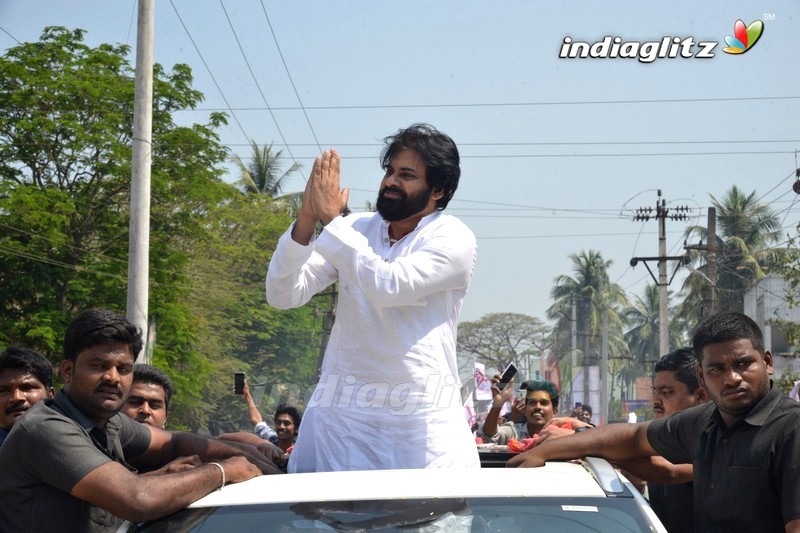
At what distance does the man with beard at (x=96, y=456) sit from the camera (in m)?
3.06

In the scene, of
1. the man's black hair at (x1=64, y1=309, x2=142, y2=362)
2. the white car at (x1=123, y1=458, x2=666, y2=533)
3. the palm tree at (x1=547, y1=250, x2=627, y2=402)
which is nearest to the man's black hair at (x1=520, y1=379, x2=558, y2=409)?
the man's black hair at (x1=64, y1=309, x2=142, y2=362)

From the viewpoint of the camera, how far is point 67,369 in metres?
3.64

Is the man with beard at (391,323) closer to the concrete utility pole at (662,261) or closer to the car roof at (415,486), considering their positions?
A: the car roof at (415,486)

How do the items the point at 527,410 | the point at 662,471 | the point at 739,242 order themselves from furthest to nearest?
the point at 739,242
the point at 527,410
the point at 662,471

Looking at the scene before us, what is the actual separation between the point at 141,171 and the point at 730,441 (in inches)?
526

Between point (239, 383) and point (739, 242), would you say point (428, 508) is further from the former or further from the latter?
point (739, 242)

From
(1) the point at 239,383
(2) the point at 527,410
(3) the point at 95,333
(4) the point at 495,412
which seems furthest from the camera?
(4) the point at 495,412

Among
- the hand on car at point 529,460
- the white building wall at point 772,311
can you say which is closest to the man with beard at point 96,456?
the hand on car at point 529,460

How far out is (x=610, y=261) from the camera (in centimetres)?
8538

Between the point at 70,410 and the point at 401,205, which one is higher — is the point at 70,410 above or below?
below

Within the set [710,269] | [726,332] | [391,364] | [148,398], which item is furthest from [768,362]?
[710,269]

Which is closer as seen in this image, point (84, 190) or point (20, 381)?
point (20, 381)

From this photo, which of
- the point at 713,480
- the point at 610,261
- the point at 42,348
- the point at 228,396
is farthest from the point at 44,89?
the point at 610,261

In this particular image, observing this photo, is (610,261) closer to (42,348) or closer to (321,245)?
(42,348)
